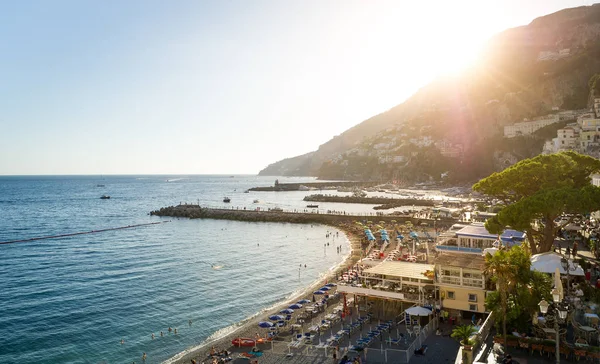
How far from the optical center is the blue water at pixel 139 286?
26906 millimetres

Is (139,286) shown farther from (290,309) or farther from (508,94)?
(508,94)

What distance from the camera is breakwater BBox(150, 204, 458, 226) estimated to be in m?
75.5

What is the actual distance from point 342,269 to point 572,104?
377 feet

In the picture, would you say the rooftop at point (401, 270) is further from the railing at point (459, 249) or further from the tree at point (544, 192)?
the tree at point (544, 192)

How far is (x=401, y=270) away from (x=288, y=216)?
205ft

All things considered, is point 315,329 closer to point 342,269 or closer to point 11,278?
point 342,269

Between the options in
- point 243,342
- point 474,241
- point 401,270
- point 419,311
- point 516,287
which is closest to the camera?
point 516,287

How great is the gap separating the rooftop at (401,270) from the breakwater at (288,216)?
4222 cm

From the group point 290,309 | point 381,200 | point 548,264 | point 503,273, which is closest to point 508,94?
point 381,200

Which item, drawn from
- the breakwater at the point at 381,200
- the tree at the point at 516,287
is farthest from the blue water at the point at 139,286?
the breakwater at the point at 381,200

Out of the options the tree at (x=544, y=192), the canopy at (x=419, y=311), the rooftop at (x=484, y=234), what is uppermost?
the tree at (x=544, y=192)

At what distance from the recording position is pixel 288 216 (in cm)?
9044

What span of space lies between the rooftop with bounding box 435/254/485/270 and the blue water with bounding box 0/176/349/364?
1515 centimetres

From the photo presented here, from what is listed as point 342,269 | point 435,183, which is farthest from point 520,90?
point 342,269
